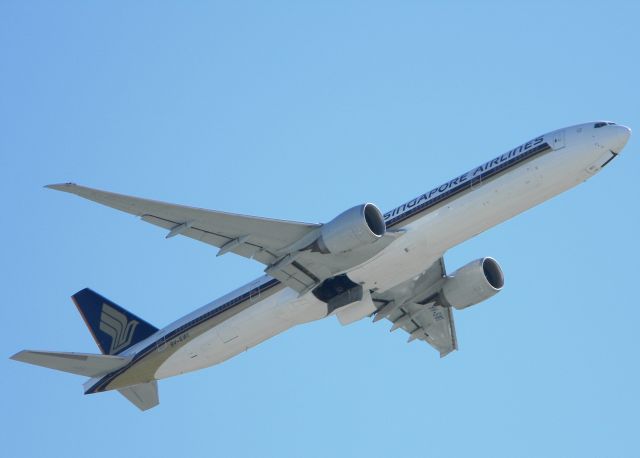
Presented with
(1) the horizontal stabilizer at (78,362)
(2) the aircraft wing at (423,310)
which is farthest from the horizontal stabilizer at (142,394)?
(2) the aircraft wing at (423,310)

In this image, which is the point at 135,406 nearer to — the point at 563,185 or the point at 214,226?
the point at 214,226

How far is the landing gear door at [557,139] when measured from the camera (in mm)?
40562

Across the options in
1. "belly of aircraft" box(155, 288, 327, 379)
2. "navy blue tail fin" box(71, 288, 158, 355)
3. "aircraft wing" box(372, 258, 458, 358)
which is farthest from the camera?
"navy blue tail fin" box(71, 288, 158, 355)

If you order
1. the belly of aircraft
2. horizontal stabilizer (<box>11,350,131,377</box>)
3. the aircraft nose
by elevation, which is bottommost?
the belly of aircraft

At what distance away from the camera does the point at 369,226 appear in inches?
1587

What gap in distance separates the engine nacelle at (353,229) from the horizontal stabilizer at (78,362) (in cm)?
1150

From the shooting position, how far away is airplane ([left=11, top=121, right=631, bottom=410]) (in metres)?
40.3

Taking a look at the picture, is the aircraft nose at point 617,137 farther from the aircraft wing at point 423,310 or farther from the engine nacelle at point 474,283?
the aircraft wing at point 423,310

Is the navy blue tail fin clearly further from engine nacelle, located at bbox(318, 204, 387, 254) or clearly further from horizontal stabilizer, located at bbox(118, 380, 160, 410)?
engine nacelle, located at bbox(318, 204, 387, 254)

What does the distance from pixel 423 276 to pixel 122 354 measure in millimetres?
13298

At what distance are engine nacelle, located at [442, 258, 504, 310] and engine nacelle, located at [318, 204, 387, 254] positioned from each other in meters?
7.81

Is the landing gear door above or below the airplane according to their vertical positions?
above

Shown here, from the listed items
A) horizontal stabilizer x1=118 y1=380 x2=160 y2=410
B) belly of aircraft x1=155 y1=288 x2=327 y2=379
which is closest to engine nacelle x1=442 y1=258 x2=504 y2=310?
belly of aircraft x1=155 y1=288 x2=327 y2=379

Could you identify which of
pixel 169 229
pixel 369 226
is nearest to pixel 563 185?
pixel 369 226
